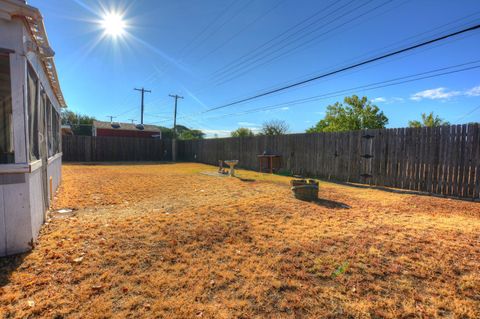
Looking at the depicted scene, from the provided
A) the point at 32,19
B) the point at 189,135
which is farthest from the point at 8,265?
the point at 189,135

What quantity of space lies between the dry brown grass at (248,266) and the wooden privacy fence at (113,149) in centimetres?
1533

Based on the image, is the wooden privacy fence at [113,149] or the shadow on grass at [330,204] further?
the wooden privacy fence at [113,149]

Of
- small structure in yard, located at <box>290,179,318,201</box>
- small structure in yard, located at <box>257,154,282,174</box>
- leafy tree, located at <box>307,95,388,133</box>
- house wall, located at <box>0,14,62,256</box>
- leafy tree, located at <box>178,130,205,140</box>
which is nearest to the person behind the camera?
house wall, located at <box>0,14,62,256</box>

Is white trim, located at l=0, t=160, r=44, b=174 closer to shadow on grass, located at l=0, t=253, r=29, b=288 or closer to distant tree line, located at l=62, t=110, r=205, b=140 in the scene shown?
shadow on grass, located at l=0, t=253, r=29, b=288

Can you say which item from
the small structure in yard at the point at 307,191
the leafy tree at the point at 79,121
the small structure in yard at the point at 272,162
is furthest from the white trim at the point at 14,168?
the leafy tree at the point at 79,121

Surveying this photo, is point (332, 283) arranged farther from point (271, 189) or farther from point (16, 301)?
point (271, 189)

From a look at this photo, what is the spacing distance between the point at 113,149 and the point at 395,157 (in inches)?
731

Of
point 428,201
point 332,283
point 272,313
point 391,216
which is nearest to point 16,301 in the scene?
point 272,313

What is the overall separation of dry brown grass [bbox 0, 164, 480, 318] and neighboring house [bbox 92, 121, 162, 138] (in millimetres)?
26584

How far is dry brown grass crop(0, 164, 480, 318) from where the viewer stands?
1822mm

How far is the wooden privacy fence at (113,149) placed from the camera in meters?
16.7

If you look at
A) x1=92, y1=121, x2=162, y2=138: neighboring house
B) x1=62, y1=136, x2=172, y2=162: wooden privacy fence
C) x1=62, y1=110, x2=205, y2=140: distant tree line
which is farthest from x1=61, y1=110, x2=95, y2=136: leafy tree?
x1=62, y1=136, x2=172, y2=162: wooden privacy fence

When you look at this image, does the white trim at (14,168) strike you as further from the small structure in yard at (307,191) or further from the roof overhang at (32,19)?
the small structure in yard at (307,191)

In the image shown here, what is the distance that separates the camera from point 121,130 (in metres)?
28.1
